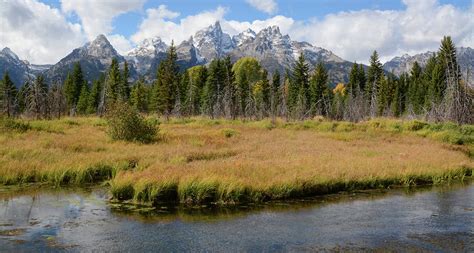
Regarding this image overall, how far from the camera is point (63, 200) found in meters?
15.3

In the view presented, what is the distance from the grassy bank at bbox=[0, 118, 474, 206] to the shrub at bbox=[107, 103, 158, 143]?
2.92 ft

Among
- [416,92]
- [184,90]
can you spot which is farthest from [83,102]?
[416,92]

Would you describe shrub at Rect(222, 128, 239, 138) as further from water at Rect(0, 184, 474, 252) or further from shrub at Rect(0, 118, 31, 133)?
water at Rect(0, 184, 474, 252)

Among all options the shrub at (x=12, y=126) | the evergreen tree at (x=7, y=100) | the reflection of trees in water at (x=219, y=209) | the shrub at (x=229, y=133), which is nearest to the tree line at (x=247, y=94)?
the evergreen tree at (x=7, y=100)

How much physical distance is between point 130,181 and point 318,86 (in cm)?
6167

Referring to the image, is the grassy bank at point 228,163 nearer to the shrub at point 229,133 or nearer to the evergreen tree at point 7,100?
the shrub at point 229,133

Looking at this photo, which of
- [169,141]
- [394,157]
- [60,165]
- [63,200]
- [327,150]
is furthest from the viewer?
[169,141]

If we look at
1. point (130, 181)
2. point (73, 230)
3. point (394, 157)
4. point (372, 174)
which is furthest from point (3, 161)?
point (394, 157)

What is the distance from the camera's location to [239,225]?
1252 centimetres

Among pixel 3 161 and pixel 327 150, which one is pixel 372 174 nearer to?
pixel 327 150

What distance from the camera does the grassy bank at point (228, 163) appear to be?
15859mm

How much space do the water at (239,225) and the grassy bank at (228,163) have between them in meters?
1.11

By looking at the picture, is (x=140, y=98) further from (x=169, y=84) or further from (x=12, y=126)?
(x=12, y=126)

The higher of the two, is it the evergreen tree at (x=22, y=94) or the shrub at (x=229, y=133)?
the evergreen tree at (x=22, y=94)
